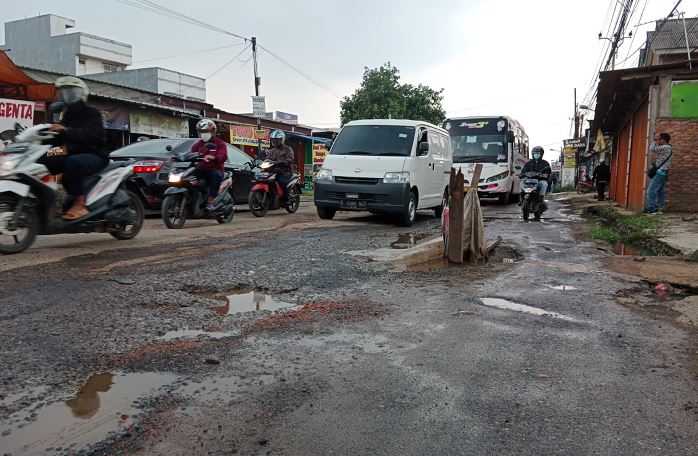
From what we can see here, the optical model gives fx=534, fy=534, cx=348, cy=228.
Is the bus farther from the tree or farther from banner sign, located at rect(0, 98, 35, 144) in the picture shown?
the tree

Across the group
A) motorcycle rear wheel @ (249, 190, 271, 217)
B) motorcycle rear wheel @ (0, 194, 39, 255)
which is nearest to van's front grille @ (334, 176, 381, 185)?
motorcycle rear wheel @ (249, 190, 271, 217)

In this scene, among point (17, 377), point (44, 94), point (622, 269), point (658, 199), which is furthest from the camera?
point (44, 94)

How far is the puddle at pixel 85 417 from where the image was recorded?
1906mm

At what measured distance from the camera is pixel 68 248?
602cm

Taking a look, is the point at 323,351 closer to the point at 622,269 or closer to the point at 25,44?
the point at 622,269

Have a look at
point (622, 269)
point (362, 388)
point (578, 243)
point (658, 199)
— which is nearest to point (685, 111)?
point (658, 199)

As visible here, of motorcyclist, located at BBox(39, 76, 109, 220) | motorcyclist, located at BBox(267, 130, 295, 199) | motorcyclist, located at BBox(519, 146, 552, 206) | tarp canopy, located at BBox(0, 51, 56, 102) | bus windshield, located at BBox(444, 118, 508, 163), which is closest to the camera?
motorcyclist, located at BBox(39, 76, 109, 220)

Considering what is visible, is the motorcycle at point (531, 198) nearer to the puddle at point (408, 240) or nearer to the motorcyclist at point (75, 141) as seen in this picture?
the puddle at point (408, 240)

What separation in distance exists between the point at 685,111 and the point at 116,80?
27.9m

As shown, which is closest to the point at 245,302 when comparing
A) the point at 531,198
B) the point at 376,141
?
the point at 376,141

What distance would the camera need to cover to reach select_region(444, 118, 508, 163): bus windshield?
18062 mm

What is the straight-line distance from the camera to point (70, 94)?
5840 mm

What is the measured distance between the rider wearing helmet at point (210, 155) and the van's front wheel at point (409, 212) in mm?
3270

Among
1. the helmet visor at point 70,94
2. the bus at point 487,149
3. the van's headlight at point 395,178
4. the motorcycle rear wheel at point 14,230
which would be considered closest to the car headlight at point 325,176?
the van's headlight at point 395,178
